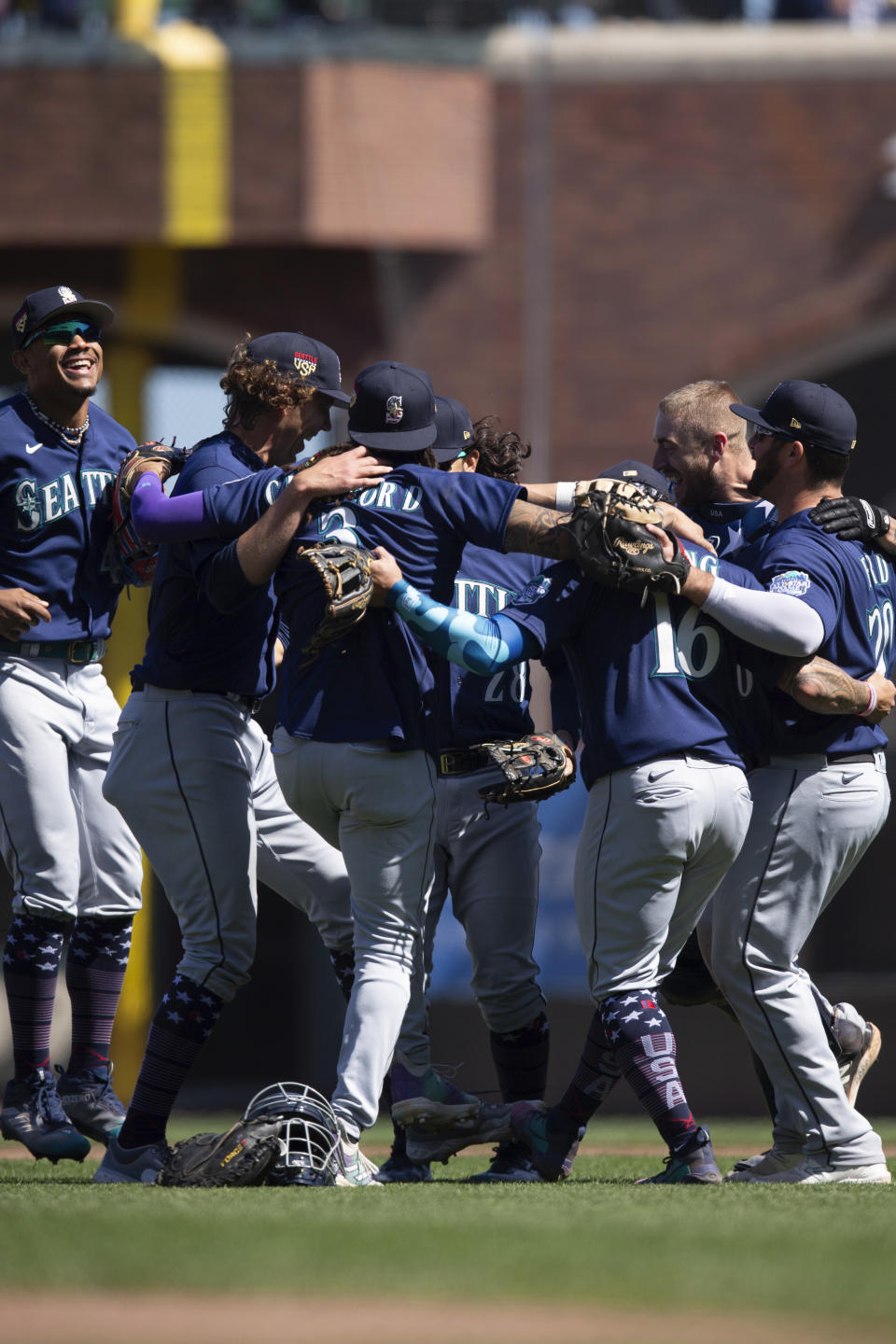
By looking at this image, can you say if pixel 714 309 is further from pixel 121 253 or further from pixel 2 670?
pixel 2 670

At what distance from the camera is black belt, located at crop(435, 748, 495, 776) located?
18.2 feet

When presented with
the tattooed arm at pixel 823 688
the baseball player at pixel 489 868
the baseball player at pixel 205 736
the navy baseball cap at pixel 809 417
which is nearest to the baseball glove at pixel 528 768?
the baseball player at pixel 489 868

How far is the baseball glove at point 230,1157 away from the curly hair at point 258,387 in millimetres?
1899

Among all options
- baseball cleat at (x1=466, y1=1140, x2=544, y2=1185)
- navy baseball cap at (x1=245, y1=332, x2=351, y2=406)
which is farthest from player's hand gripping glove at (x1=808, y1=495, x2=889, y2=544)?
baseball cleat at (x1=466, y1=1140, x2=544, y2=1185)

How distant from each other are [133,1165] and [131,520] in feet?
5.84

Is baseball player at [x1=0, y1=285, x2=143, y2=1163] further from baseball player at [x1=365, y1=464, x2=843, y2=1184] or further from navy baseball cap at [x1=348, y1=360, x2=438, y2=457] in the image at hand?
baseball player at [x1=365, y1=464, x2=843, y2=1184]

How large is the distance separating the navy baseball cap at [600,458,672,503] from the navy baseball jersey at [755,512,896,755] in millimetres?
327

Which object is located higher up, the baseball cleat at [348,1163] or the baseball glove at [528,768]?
the baseball glove at [528,768]

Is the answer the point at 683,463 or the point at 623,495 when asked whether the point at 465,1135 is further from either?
the point at 683,463

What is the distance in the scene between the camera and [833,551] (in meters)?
5.10

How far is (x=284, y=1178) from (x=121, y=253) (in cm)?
1014

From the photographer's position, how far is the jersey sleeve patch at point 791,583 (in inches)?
194

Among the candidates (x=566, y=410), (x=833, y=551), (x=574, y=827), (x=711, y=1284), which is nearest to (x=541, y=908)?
(x=574, y=827)

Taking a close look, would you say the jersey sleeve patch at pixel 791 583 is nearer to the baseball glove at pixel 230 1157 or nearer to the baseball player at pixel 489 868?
the baseball player at pixel 489 868
